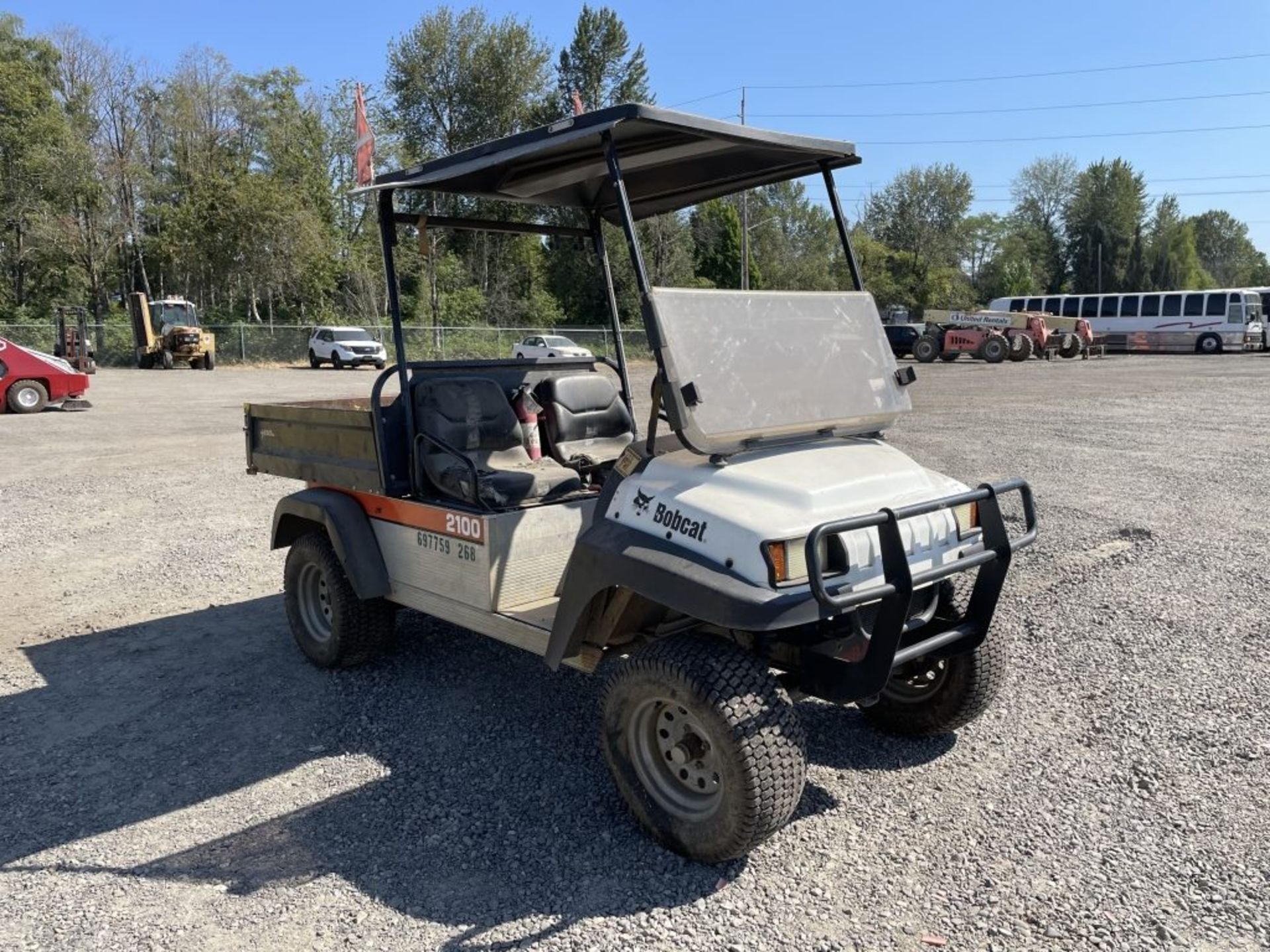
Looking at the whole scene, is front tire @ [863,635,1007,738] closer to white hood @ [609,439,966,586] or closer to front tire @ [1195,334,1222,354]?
white hood @ [609,439,966,586]

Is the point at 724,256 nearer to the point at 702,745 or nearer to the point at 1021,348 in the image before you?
the point at 1021,348

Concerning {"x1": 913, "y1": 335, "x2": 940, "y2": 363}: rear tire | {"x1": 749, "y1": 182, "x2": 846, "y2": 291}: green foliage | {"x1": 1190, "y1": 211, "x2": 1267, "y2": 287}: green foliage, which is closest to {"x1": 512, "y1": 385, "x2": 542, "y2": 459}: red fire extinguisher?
{"x1": 913, "y1": 335, "x2": 940, "y2": 363}: rear tire

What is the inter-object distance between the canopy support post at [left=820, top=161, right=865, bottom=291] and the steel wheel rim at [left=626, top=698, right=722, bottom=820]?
2016 millimetres

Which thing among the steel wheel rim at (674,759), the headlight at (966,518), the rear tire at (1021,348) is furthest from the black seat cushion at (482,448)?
the rear tire at (1021,348)

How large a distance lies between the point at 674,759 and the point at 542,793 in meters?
0.67

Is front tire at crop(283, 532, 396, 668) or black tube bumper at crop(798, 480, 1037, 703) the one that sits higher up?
black tube bumper at crop(798, 480, 1037, 703)

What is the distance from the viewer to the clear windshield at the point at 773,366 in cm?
327

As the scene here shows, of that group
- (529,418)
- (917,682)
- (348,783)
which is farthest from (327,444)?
(917,682)

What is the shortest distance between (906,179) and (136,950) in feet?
257

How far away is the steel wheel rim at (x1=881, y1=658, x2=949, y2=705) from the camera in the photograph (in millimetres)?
3867

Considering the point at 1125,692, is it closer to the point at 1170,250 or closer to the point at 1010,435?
the point at 1010,435

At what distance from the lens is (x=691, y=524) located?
3088mm

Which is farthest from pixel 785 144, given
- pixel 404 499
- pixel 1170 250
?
pixel 1170 250

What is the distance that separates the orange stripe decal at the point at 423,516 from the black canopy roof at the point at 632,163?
1.41 metres
